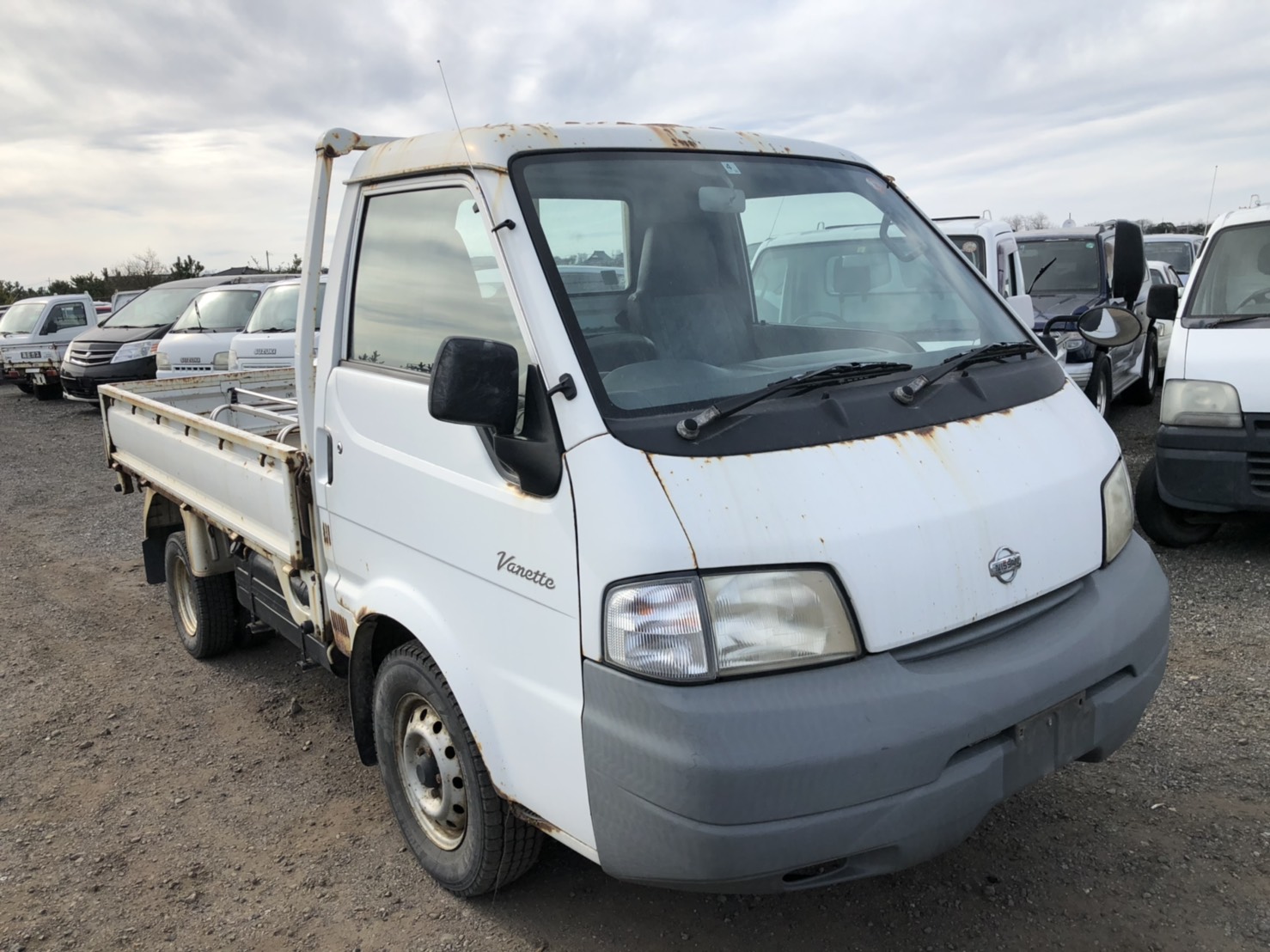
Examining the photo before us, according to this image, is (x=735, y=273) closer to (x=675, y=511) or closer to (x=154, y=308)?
(x=675, y=511)

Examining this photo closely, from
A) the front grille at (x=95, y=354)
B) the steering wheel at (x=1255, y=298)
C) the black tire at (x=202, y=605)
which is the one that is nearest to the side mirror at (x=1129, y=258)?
the steering wheel at (x=1255, y=298)

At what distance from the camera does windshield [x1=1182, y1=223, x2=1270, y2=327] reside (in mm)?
5676

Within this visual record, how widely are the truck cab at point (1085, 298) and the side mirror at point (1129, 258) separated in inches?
142

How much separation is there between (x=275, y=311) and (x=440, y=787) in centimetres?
1053

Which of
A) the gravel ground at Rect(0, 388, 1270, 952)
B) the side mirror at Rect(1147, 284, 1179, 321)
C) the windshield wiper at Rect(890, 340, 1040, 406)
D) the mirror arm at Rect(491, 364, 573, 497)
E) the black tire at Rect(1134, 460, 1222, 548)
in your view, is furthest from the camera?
the side mirror at Rect(1147, 284, 1179, 321)

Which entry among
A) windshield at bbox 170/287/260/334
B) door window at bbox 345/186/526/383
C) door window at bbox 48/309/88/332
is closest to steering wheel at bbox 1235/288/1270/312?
door window at bbox 345/186/526/383

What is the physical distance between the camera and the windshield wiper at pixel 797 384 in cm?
225

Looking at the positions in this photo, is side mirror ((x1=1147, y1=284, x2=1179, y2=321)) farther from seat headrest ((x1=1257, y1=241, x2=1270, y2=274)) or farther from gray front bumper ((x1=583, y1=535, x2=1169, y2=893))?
gray front bumper ((x1=583, y1=535, x2=1169, y2=893))

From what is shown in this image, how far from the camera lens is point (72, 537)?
314 inches

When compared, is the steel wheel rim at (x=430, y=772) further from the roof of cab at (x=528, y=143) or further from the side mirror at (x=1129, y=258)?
the side mirror at (x=1129, y=258)

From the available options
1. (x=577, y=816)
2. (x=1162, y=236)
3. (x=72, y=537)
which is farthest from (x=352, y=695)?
(x=1162, y=236)

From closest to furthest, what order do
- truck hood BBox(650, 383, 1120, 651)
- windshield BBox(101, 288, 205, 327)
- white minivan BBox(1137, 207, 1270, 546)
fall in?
truck hood BBox(650, 383, 1120, 651) → white minivan BBox(1137, 207, 1270, 546) → windshield BBox(101, 288, 205, 327)

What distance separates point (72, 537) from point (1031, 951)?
7.69 metres

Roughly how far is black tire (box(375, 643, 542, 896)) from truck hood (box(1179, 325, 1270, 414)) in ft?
14.0
